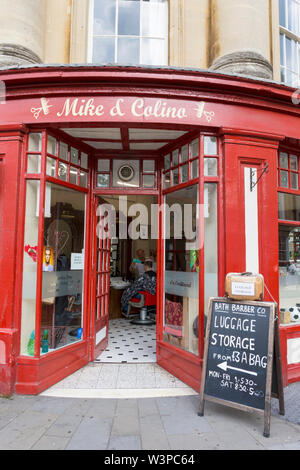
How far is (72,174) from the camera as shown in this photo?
4781 mm

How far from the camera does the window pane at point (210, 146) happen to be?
4.30 metres

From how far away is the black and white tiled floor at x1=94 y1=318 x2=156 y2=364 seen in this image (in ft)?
17.0

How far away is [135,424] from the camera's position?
3.12 metres

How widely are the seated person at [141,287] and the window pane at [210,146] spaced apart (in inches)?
174

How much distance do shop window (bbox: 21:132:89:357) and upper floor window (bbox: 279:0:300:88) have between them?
4475 mm

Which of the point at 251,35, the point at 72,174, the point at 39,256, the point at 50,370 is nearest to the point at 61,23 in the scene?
the point at 72,174

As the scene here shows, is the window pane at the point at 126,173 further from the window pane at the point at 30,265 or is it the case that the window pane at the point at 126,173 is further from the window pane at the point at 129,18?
the window pane at the point at 129,18

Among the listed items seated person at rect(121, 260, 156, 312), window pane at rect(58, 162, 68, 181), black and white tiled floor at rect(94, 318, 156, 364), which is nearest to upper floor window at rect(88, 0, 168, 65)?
window pane at rect(58, 162, 68, 181)

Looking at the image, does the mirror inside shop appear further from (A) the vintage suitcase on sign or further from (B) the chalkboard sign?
(B) the chalkboard sign

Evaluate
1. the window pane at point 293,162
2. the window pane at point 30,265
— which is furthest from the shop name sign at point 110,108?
the window pane at point 293,162

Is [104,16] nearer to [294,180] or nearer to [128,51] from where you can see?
[128,51]

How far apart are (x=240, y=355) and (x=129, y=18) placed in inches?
230

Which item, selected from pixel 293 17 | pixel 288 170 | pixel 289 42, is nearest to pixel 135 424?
pixel 288 170
